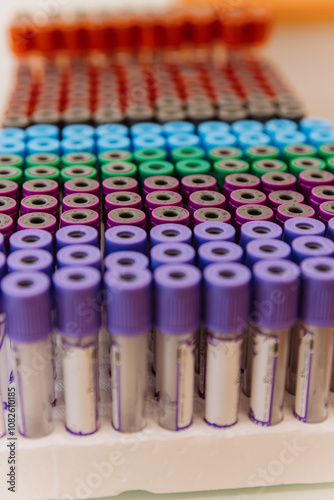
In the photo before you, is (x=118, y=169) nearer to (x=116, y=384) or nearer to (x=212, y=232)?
(x=212, y=232)

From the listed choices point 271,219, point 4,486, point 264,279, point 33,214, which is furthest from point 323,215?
point 4,486

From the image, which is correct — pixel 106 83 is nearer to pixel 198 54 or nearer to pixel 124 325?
pixel 198 54

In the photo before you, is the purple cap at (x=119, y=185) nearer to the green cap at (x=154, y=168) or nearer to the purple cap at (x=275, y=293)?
the green cap at (x=154, y=168)

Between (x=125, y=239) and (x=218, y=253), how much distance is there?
0.10 metres

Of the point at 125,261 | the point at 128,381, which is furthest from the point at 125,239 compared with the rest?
the point at 128,381

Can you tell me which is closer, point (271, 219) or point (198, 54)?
point (271, 219)

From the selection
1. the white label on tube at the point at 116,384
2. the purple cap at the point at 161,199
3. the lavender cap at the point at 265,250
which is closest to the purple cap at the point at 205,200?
the purple cap at the point at 161,199

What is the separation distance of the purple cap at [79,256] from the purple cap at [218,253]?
100mm

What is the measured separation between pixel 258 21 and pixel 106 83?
1.39 ft

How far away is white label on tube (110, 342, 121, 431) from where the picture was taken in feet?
2.05

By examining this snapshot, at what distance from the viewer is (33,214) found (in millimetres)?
729

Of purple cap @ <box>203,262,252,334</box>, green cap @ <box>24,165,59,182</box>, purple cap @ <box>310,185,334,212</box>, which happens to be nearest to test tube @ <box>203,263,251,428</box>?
purple cap @ <box>203,262,252,334</box>

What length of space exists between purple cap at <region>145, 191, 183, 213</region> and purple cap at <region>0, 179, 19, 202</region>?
0.52ft

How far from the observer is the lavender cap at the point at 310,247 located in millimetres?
648
